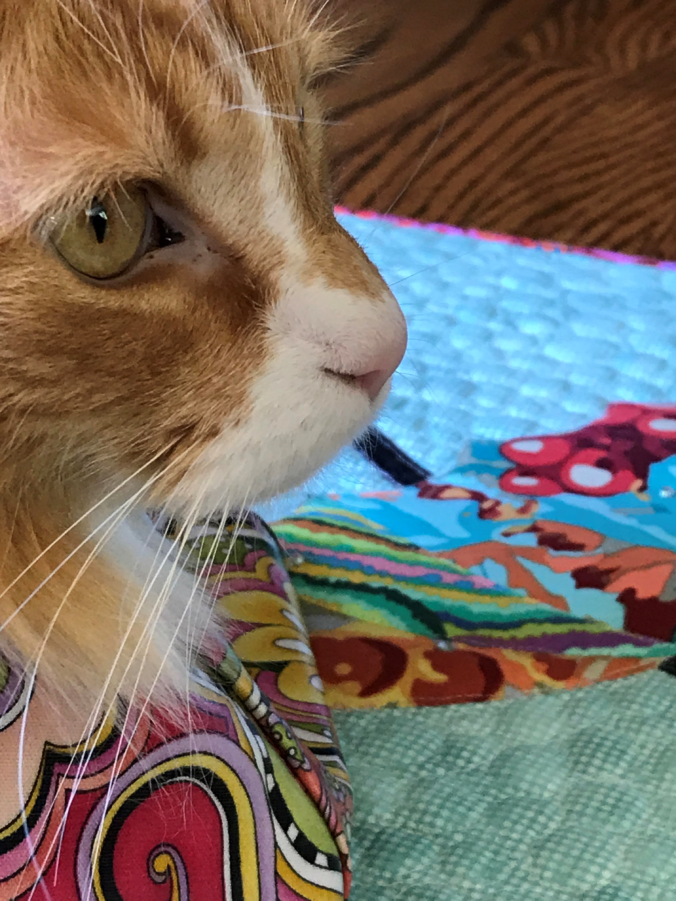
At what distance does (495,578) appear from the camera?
748 mm

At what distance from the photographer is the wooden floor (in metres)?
1.71

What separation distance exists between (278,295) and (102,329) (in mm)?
95

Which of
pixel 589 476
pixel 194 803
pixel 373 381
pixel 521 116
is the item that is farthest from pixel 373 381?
pixel 521 116

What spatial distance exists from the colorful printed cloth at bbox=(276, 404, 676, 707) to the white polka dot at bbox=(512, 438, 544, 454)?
37 millimetres

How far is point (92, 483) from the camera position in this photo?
0.46 meters

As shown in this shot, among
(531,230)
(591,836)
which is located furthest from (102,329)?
(531,230)

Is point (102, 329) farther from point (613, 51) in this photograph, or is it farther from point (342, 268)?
point (613, 51)

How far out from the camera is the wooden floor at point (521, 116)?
5.61 feet

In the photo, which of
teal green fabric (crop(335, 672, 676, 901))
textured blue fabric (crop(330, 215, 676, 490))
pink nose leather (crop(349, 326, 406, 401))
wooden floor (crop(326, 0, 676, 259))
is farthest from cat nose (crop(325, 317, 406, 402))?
wooden floor (crop(326, 0, 676, 259))

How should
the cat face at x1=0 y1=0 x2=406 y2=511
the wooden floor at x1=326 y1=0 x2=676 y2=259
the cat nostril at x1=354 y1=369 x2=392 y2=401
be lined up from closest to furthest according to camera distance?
the cat face at x1=0 y1=0 x2=406 y2=511, the cat nostril at x1=354 y1=369 x2=392 y2=401, the wooden floor at x1=326 y1=0 x2=676 y2=259

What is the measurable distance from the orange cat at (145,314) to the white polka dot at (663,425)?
23.5 inches

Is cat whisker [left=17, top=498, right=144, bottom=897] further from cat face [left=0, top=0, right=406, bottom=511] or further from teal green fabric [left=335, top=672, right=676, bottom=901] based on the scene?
teal green fabric [left=335, top=672, right=676, bottom=901]

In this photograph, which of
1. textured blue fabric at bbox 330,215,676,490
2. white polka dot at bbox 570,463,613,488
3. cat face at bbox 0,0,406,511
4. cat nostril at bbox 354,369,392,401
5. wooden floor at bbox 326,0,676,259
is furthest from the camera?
wooden floor at bbox 326,0,676,259

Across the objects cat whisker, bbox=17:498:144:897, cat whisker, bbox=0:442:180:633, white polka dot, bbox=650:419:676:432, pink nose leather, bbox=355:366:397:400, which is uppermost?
pink nose leather, bbox=355:366:397:400
